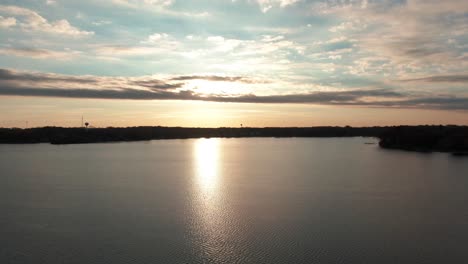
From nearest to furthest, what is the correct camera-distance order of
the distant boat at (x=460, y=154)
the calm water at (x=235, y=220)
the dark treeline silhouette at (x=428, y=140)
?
the calm water at (x=235, y=220), the distant boat at (x=460, y=154), the dark treeline silhouette at (x=428, y=140)

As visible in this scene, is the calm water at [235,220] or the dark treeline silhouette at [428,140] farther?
the dark treeline silhouette at [428,140]

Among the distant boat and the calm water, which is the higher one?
the distant boat

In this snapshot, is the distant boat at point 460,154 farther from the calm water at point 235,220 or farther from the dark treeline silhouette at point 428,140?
the calm water at point 235,220

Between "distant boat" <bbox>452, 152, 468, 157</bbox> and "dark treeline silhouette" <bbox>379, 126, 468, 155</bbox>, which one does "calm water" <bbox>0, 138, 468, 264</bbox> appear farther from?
"dark treeline silhouette" <bbox>379, 126, 468, 155</bbox>

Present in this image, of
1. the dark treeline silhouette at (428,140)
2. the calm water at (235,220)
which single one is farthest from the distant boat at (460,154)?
the calm water at (235,220)

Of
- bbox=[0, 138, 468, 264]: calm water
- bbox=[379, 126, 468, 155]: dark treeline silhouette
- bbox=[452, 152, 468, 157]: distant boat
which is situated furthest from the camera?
bbox=[379, 126, 468, 155]: dark treeline silhouette

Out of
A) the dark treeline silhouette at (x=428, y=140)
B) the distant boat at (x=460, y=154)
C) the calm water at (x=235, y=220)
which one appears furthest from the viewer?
the dark treeline silhouette at (x=428, y=140)

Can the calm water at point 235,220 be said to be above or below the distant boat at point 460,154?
below

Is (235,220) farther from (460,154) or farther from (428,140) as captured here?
(428,140)

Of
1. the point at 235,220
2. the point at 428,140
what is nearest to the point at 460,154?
the point at 428,140

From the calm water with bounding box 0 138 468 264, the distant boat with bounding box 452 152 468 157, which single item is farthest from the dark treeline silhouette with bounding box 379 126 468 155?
the calm water with bounding box 0 138 468 264

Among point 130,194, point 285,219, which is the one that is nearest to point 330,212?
point 285,219

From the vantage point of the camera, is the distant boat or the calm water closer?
the calm water
